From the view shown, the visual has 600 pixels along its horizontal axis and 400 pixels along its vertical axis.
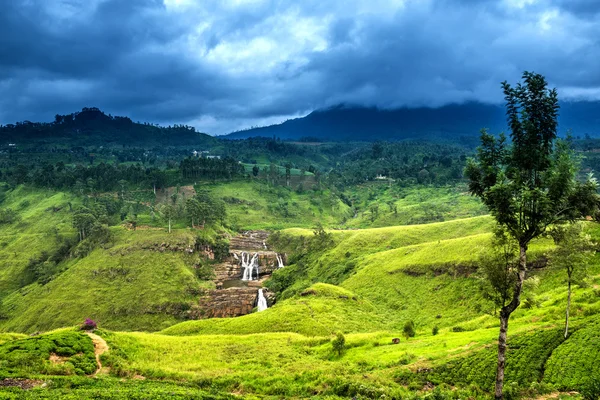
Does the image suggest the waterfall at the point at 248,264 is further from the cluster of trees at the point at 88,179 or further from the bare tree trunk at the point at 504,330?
the bare tree trunk at the point at 504,330

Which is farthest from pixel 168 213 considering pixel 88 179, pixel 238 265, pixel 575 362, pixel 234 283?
pixel 575 362

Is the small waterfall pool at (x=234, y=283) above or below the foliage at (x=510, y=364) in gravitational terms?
below

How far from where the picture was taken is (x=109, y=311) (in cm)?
9494

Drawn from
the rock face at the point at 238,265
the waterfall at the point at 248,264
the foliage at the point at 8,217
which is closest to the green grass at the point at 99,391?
the rock face at the point at 238,265

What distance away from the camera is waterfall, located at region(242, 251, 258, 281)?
121938 millimetres

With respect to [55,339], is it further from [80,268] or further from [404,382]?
[80,268]

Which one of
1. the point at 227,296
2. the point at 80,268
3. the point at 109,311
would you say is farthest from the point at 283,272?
the point at 80,268

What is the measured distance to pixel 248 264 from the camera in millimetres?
126812

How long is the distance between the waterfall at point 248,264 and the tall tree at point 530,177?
106 meters

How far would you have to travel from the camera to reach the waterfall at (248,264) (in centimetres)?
12194

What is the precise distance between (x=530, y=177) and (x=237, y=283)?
340 feet

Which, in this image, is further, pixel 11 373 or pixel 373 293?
pixel 373 293

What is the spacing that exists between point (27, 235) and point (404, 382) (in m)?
162

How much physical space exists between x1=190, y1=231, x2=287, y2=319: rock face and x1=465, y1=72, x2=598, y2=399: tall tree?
266 ft
